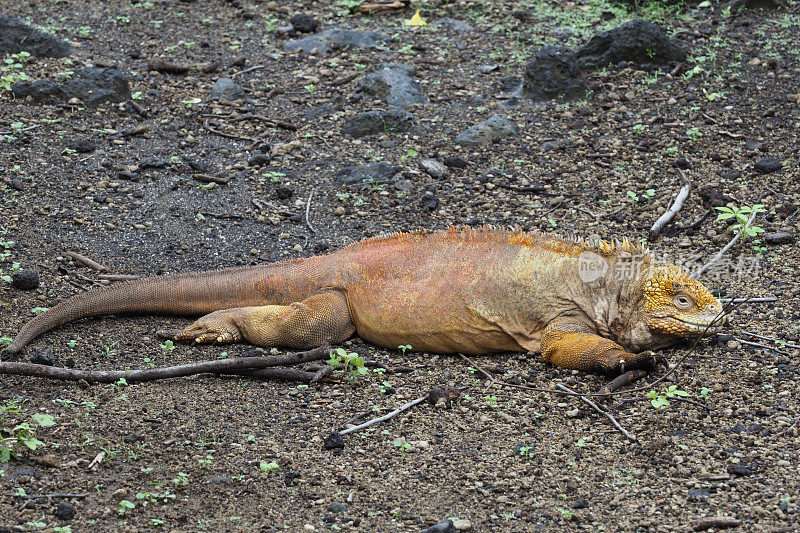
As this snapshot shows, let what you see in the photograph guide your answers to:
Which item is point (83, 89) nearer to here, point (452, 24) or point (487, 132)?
point (487, 132)

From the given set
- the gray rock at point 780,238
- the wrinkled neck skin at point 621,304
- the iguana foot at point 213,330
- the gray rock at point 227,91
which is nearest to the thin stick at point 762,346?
the wrinkled neck skin at point 621,304

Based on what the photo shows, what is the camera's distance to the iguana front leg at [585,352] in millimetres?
5551

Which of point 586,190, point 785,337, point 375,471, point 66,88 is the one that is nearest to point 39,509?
point 375,471

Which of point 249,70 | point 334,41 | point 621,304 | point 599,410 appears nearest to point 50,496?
point 599,410

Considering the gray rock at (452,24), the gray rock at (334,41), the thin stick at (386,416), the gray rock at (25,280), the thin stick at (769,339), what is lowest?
the thin stick at (386,416)

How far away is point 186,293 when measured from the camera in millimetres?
6527

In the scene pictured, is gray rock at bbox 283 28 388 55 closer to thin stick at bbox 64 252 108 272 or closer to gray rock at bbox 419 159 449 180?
gray rock at bbox 419 159 449 180

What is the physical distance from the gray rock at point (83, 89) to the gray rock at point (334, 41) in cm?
215

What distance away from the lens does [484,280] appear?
20.2ft

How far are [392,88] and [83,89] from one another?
10.6ft

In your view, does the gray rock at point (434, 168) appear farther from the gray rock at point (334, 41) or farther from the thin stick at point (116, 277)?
the thin stick at point (116, 277)

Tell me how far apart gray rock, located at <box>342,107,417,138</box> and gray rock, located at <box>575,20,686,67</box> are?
2.19 m

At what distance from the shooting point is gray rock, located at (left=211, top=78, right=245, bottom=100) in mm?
9469

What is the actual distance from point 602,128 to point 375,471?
512cm
